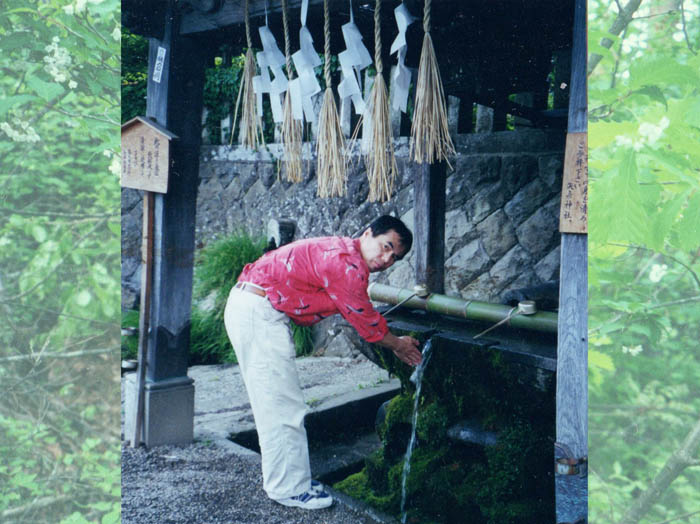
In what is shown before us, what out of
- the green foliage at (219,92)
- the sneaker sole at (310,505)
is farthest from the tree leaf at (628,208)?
the green foliage at (219,92)

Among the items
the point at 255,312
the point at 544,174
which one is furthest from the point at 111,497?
the point at 544,174

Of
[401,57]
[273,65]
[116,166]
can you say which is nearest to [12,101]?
[116,166]

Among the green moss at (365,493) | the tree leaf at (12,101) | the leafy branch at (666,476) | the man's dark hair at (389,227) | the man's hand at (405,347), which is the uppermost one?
the tree leaf at (12,101)

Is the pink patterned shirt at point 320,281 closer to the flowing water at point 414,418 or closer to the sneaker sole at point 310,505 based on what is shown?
the flowing water at point 414,418

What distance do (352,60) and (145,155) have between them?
52.6 inches

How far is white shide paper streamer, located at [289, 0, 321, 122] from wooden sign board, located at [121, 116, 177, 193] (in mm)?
810

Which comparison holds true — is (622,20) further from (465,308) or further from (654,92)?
(465,308)

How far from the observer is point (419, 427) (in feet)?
11.1

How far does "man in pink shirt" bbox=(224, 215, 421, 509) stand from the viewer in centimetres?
306

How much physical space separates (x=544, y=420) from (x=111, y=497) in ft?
7.51

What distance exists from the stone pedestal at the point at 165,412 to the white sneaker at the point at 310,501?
97 cm

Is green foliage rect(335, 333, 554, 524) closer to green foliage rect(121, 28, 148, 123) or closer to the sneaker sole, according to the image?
the sneaker sole

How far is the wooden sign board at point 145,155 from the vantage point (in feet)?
11.3

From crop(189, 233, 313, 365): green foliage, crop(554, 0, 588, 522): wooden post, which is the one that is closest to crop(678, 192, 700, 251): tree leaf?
crop(554, 0, 588, 522): wooden post
